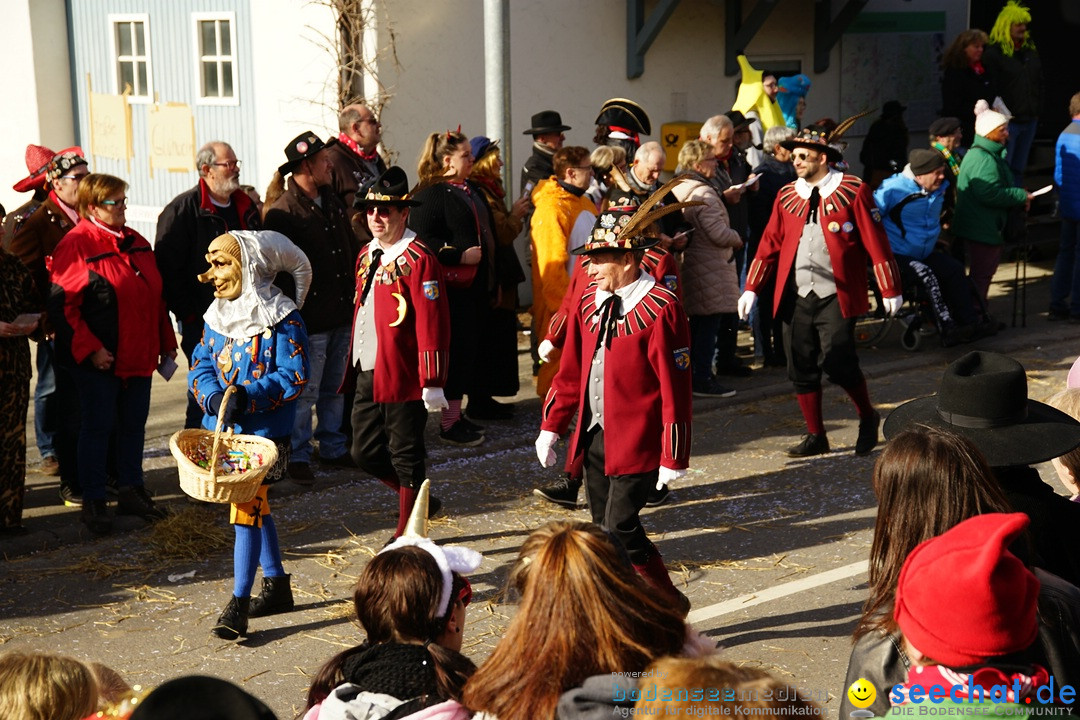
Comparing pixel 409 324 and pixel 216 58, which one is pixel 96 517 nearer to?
pixel 409 324

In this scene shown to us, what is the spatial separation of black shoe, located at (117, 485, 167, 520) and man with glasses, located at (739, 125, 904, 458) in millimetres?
3682

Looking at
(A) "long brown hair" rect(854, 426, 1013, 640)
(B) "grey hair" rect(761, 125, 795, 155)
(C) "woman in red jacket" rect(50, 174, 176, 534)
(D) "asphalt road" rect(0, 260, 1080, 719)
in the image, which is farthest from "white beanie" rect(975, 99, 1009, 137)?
(A) "long brown hair" rect(854, 426, 1013, 640)

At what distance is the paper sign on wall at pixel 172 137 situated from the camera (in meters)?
12.2

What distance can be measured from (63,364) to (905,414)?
4.72 metres

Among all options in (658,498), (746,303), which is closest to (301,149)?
(746,303)

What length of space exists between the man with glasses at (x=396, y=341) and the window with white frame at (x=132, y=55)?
23.0 feet

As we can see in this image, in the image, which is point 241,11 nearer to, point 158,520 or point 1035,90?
point 158,520

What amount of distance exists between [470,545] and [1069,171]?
7383 mm

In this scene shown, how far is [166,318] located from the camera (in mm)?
7223

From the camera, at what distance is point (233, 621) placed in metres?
5.57

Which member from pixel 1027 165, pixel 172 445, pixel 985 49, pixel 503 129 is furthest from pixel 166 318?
pixel 1027 165

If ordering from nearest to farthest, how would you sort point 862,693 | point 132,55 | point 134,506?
point 862,693, point 134,506, point 132,55

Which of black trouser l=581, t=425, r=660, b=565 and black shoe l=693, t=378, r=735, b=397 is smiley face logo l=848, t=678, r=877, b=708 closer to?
black trouser l=581, t=425, r=660, b=565

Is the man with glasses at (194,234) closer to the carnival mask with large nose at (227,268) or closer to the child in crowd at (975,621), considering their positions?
the carnival mask with large nose at (227,268)
